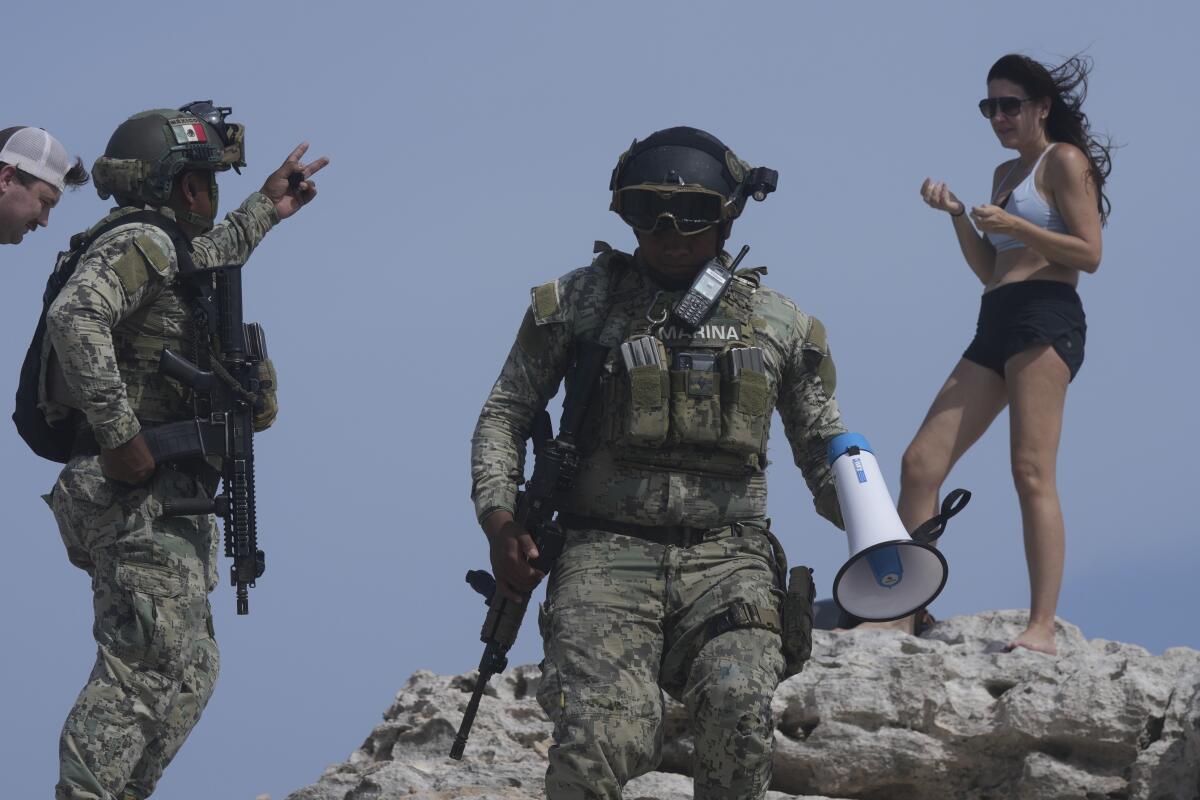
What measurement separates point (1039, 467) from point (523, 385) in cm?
323

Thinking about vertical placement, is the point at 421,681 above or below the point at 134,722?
above

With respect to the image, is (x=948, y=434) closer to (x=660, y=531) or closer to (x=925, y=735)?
(x=925, y=735)

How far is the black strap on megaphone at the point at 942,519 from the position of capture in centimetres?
686

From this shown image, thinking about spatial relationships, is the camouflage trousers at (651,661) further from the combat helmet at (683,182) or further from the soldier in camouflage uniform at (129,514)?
the soldier in camouflage uniform at (129,514)

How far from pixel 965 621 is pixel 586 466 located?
12.0ft

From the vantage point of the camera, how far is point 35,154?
7.95m

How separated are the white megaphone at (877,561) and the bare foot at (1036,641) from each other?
8.20ft

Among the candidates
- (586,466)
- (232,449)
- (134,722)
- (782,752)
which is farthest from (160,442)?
(782,752)

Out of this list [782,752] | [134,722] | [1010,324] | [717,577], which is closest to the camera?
[717,577]

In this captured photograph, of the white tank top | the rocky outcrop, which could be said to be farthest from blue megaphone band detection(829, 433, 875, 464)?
the white tank top

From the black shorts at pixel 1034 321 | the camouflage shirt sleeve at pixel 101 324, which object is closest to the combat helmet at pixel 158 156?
the camouflage shirt sleeve at pixel 101 324

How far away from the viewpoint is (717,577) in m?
6.76

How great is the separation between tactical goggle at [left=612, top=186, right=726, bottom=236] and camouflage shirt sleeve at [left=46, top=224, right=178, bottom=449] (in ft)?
6.54

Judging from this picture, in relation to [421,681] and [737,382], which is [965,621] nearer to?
[421,681]
